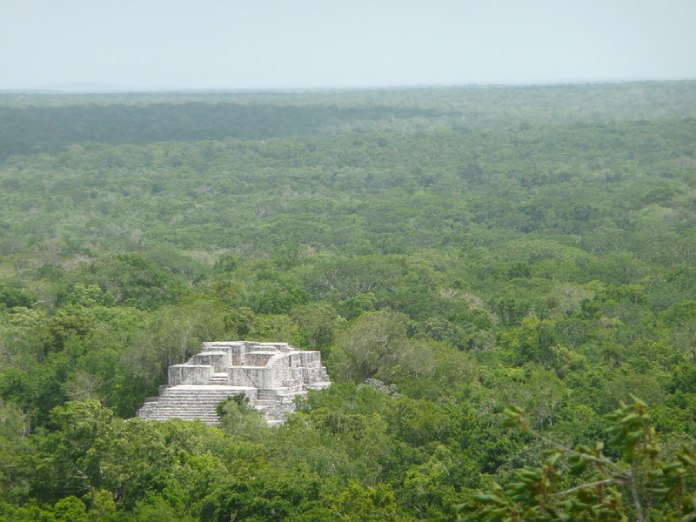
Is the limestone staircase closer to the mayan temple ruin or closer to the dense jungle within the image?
the mayan temple ruin

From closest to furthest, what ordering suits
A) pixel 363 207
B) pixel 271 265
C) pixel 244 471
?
pixel 244 471, pixel 271 265, pixel 363 207

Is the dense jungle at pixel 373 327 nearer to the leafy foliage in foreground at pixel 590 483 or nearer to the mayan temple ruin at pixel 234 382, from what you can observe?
the leafy foliage in foreground at pixel 590 483

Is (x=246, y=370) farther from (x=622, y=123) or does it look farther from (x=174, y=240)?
(x=622, y=123)

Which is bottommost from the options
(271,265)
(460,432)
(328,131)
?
(328,131)

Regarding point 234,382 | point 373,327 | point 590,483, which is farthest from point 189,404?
point 590,483

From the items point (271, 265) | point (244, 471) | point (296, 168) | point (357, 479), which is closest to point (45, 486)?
point (244, 471)

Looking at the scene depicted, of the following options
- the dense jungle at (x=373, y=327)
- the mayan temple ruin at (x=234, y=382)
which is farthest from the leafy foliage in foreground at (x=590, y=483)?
the mayan temple ruin at (x=234, y=382)
